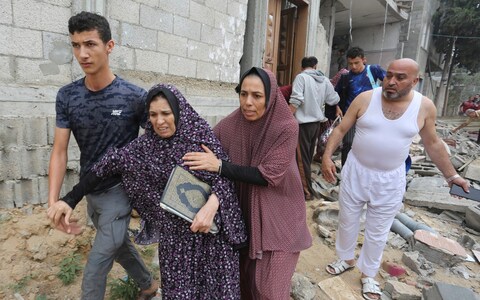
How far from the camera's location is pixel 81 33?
1.59 meters

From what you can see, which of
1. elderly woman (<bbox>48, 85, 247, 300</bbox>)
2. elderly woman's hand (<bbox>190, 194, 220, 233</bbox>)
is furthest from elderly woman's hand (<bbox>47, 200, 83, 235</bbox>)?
elderly woman's hand (<bbox>190, 194, 220, 233</bbox>)

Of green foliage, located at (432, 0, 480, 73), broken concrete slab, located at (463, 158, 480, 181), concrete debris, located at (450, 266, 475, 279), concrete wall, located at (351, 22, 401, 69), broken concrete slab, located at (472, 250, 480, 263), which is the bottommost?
concrete debris, located at (450, 266, 475, 279)

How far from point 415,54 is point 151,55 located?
14.8 meters

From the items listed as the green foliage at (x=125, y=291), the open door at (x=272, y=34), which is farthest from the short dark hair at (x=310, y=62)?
the green foliage at (x=125, y=291)

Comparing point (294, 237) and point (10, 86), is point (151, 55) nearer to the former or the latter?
point (10, 86)

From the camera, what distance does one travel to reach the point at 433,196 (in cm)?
489

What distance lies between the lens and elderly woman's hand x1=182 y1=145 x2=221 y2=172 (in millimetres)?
1516

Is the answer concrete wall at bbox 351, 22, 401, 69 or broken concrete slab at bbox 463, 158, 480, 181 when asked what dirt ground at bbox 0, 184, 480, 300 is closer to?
broken concrete slab at bbox 463, 158, 480, 181

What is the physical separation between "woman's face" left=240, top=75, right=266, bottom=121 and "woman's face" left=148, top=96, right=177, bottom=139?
401 millimetres

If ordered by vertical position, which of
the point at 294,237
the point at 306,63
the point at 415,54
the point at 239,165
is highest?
the point at 415,54

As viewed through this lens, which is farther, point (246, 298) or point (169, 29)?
point (169, 29)

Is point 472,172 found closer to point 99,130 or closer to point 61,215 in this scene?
point 99,130

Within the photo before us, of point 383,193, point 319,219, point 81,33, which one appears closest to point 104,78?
point 81,33

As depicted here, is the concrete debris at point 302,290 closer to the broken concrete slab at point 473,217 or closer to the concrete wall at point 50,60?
the concrete wall at point 50,60
